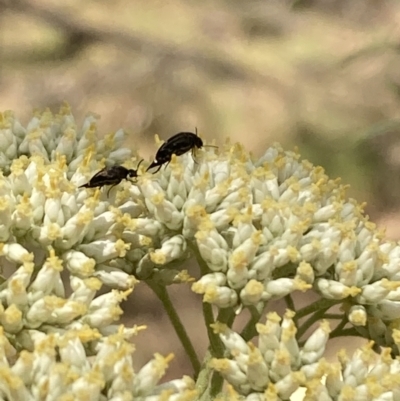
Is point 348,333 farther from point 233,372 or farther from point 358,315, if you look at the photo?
point 233,372

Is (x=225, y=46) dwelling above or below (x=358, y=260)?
above

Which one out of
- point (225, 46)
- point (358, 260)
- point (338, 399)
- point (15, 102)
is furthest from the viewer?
point (225, 46)

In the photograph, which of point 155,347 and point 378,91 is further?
point 378,91

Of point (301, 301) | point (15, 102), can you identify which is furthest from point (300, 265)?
point (15, 102)

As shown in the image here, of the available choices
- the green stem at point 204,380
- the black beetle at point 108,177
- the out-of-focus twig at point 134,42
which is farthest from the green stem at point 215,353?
the out-of-focus twig at point 134,42

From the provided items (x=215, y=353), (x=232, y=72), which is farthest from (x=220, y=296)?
(x=232, y=72)

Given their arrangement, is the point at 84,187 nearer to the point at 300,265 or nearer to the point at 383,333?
the point at 300,265
